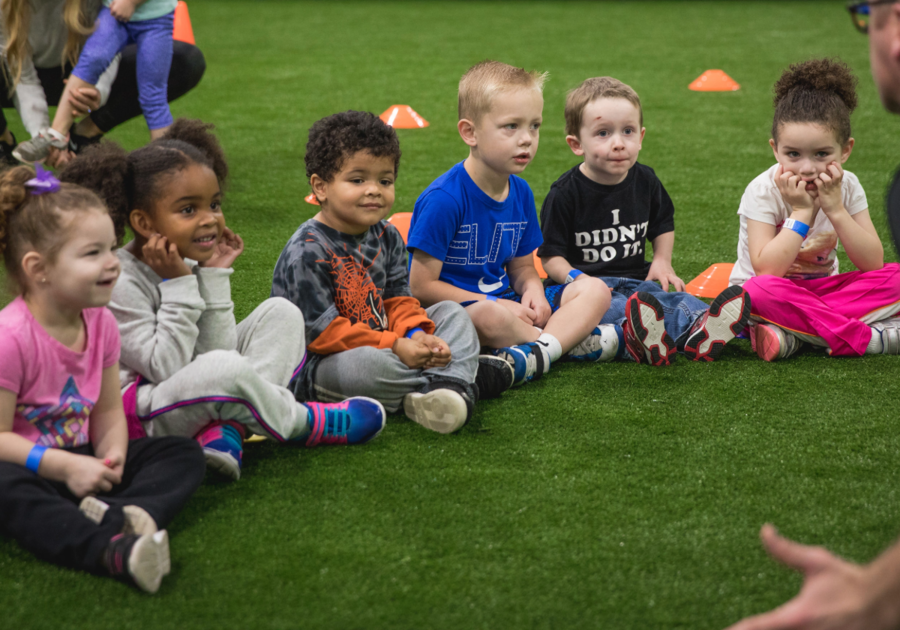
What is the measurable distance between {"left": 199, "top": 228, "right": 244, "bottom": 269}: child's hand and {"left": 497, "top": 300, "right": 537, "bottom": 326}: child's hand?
2.51ft

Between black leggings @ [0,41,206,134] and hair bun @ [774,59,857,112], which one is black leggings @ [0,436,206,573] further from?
black leggings @ [0,41,206,134]

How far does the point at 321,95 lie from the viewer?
593cm

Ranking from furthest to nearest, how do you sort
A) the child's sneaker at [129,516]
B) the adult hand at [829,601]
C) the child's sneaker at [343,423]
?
the child's sneaker at [343,423]
the child's sneaker at [129,516]
the adult hand at [829,601]

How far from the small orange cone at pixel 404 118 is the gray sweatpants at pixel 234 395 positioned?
3.23 meters

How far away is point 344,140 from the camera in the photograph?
214 centimetres

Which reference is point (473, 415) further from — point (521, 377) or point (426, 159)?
point (426, 159)

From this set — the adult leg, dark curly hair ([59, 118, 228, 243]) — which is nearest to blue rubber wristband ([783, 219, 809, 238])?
dark curly hair ([59, 118, 228, 243])

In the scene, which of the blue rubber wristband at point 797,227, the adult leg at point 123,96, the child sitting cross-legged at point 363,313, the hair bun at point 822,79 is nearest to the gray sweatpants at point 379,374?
the child sitting cross-legged at point 363,313

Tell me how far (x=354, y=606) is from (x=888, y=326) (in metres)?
1.77

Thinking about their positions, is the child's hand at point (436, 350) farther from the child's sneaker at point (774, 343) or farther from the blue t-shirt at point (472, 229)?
the child's sneaker at point (774, 343)

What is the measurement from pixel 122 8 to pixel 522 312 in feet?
7.60

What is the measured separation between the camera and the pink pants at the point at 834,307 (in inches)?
96.2

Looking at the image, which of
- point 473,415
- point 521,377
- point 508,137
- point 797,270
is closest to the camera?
point 473,415

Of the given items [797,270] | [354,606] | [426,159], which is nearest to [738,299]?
[797,270]
